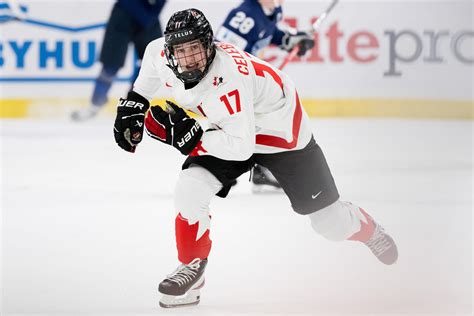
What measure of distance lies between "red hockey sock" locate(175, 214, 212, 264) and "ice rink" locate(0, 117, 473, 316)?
13cm

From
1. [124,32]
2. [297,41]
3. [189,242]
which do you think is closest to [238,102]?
[189,242]

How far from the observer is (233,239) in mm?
3271

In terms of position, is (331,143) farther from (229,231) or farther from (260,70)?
(260,70)

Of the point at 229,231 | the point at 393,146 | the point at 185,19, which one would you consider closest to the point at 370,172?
the point at 393,146

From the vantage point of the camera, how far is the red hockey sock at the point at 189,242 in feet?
7.87

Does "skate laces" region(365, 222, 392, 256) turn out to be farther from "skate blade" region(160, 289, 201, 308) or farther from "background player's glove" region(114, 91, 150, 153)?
"background player's glove" region(114, 91, 150, 153)

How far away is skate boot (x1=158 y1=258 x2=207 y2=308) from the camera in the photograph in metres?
2.37

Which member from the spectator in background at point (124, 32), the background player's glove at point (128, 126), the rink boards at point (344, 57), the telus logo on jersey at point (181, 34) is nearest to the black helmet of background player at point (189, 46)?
the telus logo on jersey at point (181, 34)

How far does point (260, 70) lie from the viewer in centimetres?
246

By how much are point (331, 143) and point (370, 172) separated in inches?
42.4

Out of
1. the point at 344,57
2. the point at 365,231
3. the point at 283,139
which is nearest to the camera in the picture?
the point at 283,139

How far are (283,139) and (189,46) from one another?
42cm

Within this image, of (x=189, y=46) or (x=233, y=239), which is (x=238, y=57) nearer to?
(x=189, y=46)

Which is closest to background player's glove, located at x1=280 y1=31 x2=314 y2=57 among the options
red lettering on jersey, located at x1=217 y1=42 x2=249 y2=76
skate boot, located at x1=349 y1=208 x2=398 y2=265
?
skate boot, located at x1=349 y1=208 x2=398 y2=265
